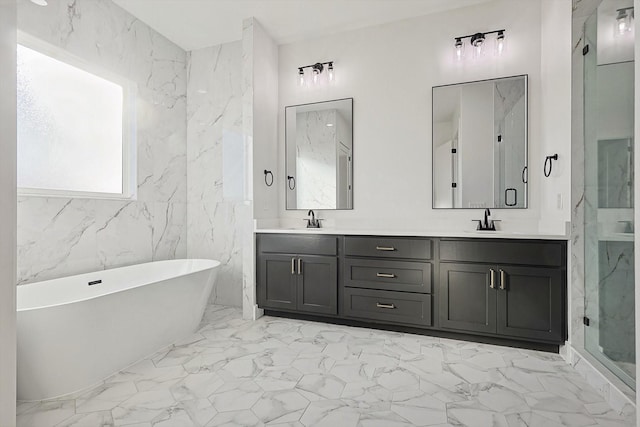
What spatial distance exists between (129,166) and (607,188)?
12.2 ft

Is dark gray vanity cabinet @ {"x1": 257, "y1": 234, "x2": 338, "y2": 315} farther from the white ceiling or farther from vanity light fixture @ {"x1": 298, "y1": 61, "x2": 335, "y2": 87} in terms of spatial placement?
the white ceiling

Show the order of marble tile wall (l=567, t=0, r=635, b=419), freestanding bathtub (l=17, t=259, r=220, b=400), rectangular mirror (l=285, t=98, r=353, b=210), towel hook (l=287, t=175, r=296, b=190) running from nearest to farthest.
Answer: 1. freestanding bathtub (l=17, t=259, r=220, b=400)
2. marble tile wall (l=567, t=0, r=635, b=419)
3. rectangular mirror (l=285, t=98, r=353, b=210)
4. towel hook (l=287, t=175, r=296, b=190)

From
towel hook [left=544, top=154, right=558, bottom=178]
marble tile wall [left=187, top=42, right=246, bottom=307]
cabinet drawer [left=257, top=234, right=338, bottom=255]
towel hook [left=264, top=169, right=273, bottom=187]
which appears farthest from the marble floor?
towel hook [left=264, top=169, right=273, bottom=187]

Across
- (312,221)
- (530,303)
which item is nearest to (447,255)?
(530,303)

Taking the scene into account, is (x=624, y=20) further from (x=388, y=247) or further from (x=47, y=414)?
(x=47, y=414)

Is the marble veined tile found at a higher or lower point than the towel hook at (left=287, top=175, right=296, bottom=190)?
lower

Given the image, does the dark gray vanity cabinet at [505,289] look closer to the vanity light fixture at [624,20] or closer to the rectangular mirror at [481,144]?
the rectangular mirror at [481,144]

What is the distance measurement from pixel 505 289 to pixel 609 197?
0.87 meters

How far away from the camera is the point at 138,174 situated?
10.5 ft

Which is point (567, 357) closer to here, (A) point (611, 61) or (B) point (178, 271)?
(A) point (611, 61)

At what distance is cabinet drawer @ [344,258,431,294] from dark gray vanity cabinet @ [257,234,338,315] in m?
0.16

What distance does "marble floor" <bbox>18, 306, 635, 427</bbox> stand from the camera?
1.60 metres

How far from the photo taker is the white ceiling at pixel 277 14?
116 inches

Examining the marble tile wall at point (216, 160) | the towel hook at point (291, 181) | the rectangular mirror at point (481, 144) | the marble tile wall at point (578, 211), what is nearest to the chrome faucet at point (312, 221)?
the towel hook at point (291, 181)
